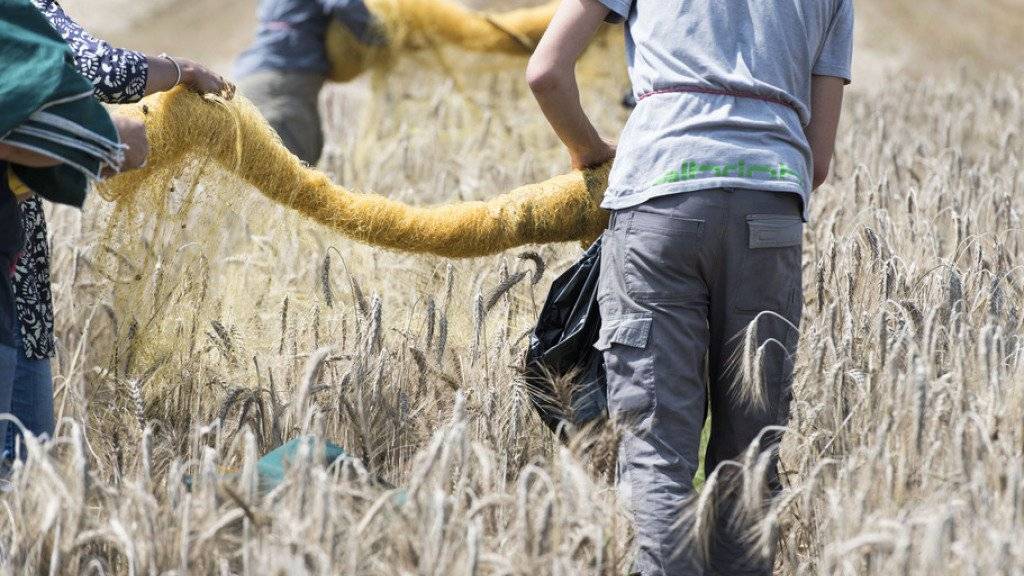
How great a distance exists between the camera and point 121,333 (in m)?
2.90

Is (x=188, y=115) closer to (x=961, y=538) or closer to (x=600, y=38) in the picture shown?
(x=961, y=538)

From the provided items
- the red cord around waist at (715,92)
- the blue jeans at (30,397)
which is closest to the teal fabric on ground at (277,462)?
the blue jeans at (30,397)

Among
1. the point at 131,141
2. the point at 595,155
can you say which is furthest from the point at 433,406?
the point at 131,141

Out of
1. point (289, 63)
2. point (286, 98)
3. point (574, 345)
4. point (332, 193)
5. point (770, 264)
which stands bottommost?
point (574, 345)

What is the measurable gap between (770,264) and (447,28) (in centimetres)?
283

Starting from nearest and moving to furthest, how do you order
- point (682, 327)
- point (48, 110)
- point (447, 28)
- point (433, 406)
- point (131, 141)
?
point (48, 110)
point (131, 141)
point (682, 327)
point (433, 406)
point (447, 28)

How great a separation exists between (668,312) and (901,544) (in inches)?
26.6

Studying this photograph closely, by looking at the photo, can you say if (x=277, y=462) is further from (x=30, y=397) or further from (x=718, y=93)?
(x=718, y=93)

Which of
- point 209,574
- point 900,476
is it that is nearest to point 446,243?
point 209,574

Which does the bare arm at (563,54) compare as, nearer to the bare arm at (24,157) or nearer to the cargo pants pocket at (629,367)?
the cargo pants pocket at (629,367)

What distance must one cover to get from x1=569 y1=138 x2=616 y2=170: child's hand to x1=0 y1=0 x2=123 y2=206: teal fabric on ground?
966mm

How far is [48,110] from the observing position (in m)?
1.95

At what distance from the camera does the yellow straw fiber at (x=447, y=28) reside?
474 cm

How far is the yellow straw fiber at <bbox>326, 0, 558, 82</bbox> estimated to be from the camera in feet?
15.5
